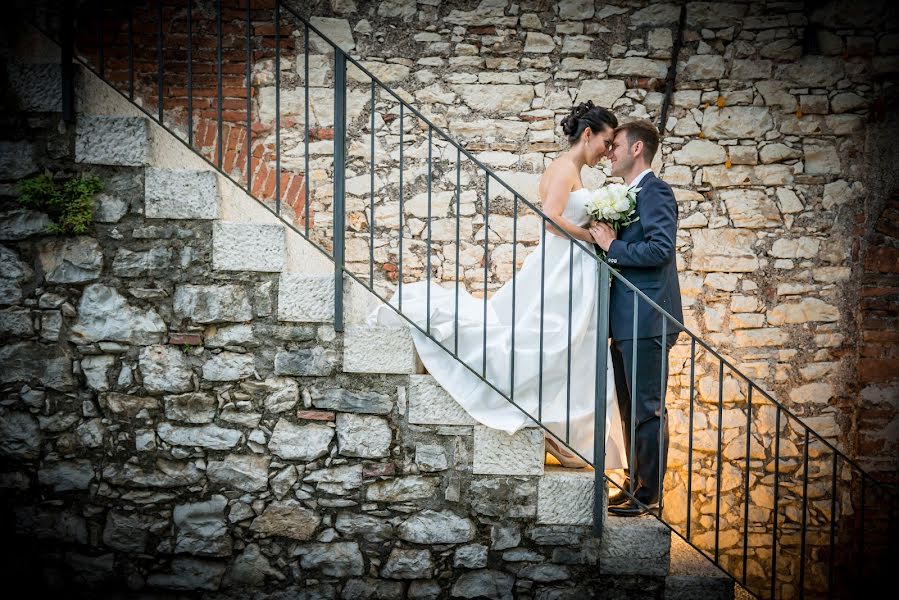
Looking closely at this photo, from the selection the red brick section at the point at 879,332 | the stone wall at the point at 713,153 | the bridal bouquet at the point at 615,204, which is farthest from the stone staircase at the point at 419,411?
the red brick section at the point at 879,332

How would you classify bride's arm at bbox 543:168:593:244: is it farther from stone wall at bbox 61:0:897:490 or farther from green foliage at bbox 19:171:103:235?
green foliage at bbox 19:171:103:235

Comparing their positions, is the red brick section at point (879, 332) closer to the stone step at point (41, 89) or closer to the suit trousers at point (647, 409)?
the suit trousers at point (647, 409)

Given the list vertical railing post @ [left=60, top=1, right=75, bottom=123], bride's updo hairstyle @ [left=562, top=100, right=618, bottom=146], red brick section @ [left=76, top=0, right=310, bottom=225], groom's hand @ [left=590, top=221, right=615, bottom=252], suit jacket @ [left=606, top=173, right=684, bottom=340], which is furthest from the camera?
red brick section @ [left=76, top=0, right=310, bottom=225]

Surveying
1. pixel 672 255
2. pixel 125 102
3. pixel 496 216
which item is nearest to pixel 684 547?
pixel 672 255

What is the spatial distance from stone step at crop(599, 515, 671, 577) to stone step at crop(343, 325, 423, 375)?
1110 mm

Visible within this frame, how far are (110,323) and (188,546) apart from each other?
1.00 meters

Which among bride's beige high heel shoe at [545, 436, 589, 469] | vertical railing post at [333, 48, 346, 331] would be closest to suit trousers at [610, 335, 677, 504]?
bride's beige high heel shoe at [545, 436, 589, 469]

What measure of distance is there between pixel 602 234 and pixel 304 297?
135cm

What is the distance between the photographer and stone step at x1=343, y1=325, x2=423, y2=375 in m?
2.79

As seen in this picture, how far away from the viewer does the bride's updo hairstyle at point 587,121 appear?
3293mm

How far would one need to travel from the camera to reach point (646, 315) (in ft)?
Answer: 9.42

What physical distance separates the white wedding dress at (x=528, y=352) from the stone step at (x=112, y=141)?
3.96 ft

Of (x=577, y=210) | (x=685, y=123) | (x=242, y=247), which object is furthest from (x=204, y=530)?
(x=685, y=123)

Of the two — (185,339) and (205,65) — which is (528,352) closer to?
(185,339)
